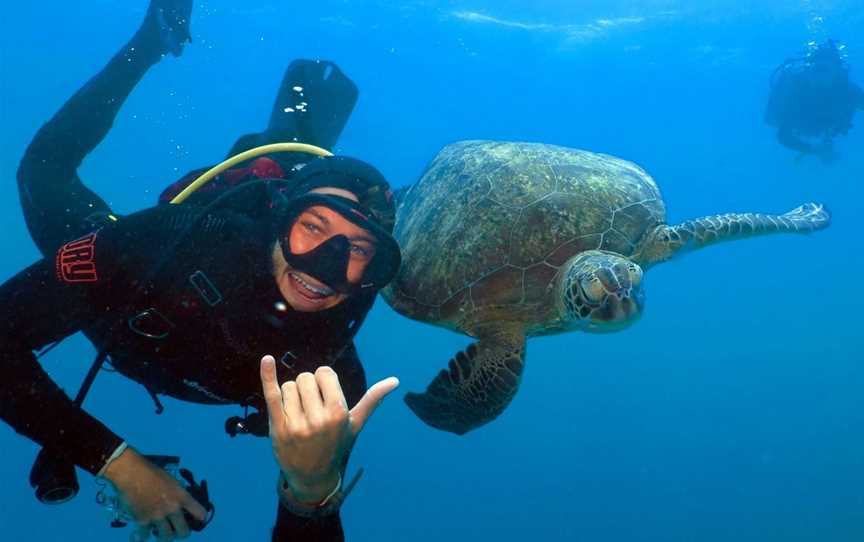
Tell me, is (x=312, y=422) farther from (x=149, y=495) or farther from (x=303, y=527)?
(x=149, y=495)

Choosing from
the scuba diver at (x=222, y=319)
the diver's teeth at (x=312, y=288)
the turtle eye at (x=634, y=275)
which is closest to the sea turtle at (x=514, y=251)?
the turtle eye at (x=634, y=275)

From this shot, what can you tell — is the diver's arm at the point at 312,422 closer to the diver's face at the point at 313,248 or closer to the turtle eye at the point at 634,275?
the diver's face at the point at 313,248

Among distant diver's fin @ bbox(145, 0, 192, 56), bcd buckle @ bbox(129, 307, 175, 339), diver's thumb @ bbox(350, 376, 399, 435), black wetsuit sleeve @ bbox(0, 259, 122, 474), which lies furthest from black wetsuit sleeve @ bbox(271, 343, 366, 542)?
distant diver's fin @ bbox(145, 0, 192, 56)

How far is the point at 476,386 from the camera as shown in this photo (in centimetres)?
466

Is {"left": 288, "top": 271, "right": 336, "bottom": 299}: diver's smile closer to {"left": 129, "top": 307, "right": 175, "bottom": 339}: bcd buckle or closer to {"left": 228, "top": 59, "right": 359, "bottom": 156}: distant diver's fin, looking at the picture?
{"left": 129, "top": 307, "right": 175, "bottom": 339}: bcd buckle

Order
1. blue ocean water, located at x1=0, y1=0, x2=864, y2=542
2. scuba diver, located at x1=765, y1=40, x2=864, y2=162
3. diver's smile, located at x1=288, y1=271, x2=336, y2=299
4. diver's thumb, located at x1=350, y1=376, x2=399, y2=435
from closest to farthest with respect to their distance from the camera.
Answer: diver's thumb, located at x1=350, y1=376, x2=399, y2=435 → diver's smile, located at x1=288, y1=271, x2=336, y2=299 → scuba diver, located at x1=765, y1=40, x2=864, y2=162 → blue ocean water, located at x1=0, y1=0, x2=864, y2=542

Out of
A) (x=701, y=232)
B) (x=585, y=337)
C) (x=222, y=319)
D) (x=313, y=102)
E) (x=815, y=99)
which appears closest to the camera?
(x=222, y=319)

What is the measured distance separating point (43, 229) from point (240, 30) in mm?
37135

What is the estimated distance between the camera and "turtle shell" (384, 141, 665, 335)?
4.74m

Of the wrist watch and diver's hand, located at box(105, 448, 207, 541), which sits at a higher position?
the wrist watch

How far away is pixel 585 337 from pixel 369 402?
1441 inches

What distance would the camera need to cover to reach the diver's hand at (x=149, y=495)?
2.61 m

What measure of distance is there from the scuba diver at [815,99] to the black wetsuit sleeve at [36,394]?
17.9 m

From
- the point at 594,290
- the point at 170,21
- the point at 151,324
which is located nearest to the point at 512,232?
the point at 594,290
